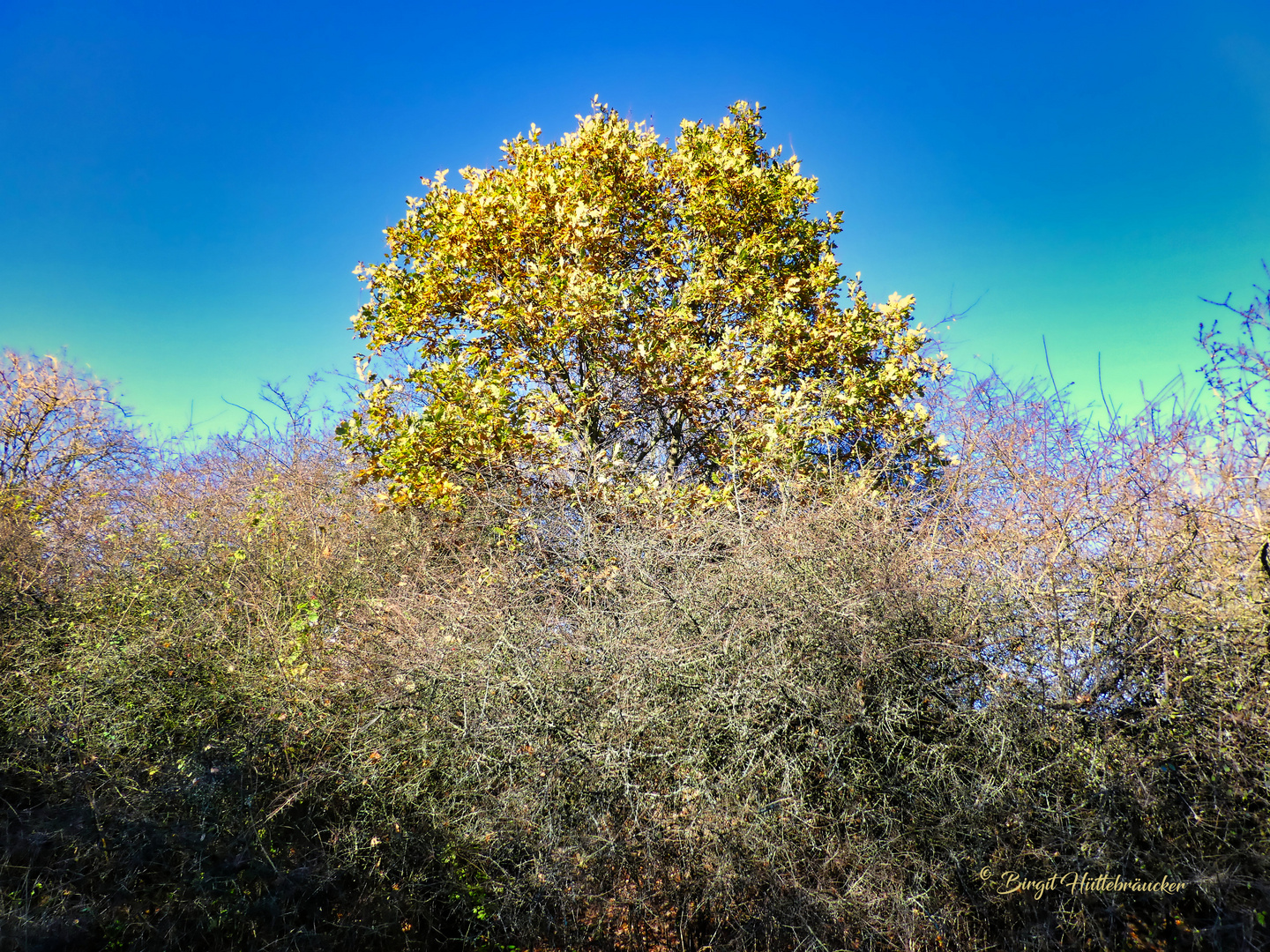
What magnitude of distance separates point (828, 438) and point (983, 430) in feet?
5.08

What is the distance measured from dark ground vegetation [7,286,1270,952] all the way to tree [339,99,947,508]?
Result: 0.83m

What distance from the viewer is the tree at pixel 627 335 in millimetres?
5242

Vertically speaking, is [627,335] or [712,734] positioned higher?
[627,335]

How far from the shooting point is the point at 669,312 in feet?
17.7

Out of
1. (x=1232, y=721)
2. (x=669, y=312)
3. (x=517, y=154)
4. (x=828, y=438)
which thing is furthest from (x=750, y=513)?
(x=517, y=154)

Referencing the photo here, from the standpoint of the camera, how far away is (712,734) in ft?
11.8

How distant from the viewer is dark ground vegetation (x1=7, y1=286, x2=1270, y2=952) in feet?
10.1

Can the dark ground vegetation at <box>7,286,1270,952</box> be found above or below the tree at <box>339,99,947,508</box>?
below

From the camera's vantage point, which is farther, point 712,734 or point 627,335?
point 627,335

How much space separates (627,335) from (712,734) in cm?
331

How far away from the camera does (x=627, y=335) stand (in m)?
5.42

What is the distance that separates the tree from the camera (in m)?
5.24

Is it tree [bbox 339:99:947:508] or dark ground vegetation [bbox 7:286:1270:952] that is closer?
dark ground vegetation [bbox 7:286:1270:952]

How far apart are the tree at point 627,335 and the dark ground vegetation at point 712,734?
32.7 inches
